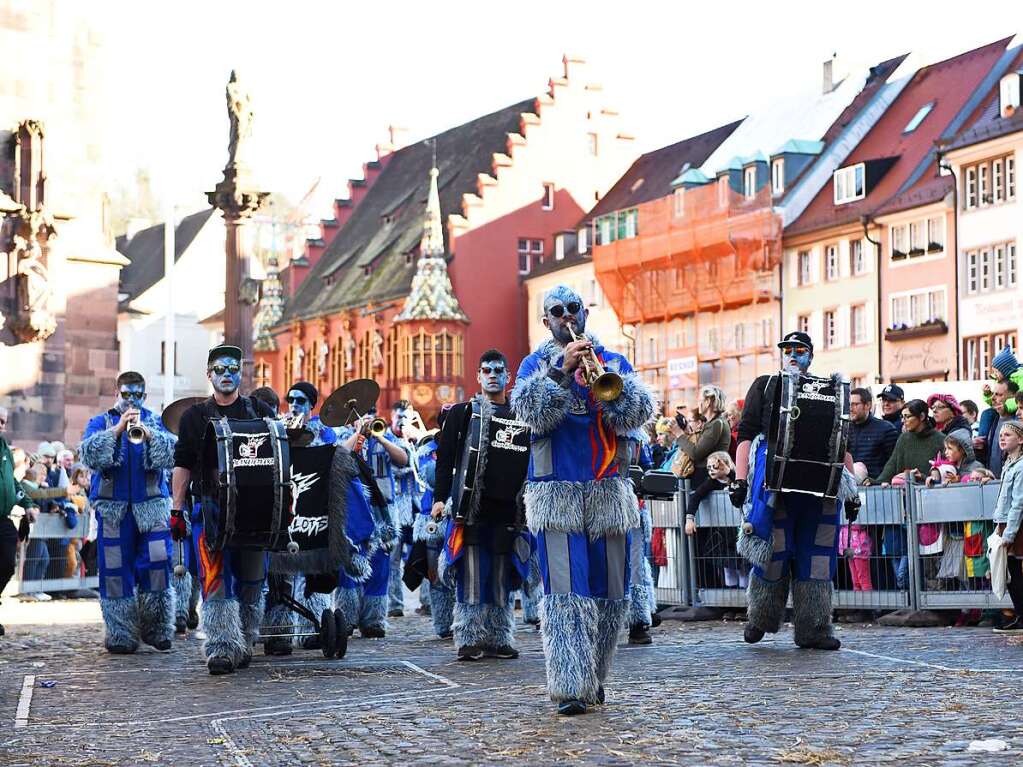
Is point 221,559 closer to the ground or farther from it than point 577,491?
closer to the ground

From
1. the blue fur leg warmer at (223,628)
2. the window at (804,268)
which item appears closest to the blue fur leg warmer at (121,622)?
the blue fur leg warmer at (223,628)

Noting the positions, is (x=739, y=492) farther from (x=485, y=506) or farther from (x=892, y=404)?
(x=892, y=404)

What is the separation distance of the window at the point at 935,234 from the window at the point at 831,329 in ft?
18.7

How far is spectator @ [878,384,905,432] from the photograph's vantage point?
19.1 m

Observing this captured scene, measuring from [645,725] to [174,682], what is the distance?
4.40m

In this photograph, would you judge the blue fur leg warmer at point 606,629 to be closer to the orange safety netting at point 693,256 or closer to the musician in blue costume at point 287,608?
the musician in blue costume at point 287,608

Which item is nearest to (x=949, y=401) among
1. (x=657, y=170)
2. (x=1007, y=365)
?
(x=1007, y=365)

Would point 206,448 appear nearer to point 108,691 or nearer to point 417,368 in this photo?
point 108,691

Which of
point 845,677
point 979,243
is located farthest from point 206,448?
point 979,243

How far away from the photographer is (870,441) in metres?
18.8

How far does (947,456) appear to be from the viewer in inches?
690

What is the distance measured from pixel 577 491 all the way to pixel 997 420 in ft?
26.9

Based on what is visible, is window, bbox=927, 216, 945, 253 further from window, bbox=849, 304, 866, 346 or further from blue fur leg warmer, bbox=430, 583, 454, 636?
blue fur leg warmer, bbox=430, 583, 454, 636

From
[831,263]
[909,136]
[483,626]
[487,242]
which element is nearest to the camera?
[483,626]
